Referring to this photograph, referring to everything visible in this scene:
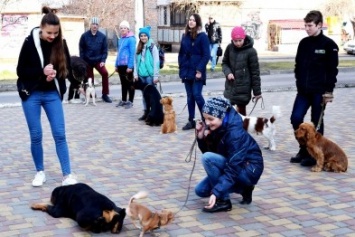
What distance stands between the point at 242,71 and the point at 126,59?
169 inches

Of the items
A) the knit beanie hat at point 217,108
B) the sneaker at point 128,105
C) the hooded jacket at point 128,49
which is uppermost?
the hooded jacket at point 128,49

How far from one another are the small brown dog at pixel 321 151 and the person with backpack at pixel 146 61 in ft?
13.9

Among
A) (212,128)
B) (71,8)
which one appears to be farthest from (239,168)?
(71,8)

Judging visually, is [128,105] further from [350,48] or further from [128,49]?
[350,48]

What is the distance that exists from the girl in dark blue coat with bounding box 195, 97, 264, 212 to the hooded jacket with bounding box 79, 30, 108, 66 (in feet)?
25.3

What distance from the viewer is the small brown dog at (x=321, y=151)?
23.0 ft

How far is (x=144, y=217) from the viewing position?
4.84m

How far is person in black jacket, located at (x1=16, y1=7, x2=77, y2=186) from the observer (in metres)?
5.98

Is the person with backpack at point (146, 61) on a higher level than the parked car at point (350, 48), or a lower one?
higher

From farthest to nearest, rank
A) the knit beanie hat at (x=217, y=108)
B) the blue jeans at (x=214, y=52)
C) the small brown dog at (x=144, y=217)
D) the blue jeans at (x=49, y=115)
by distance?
1. the blue jeans at (x=214, y=52)
2. the blue jeans at (x=49, y=115)
3. the knit beanie hat at (x=217, y=108)
4. the small brown dog at (x=144, y=217)

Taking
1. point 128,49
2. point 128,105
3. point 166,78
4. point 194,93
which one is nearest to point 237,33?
point 194,93

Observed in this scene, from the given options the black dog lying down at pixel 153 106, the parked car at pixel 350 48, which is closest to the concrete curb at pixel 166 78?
the black dog lying down at pixel 153 106

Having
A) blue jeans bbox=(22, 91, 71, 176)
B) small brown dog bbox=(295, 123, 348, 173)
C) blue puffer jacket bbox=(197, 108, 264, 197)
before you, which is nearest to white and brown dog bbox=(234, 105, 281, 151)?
small brown dog bbox=(295, 123, 348, 173)

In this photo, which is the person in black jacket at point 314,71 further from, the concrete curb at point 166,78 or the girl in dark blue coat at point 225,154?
the concrete curb at point 166,78
